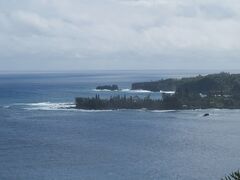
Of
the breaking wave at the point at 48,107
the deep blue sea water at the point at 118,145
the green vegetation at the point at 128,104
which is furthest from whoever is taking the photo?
the breaking wave at the point at 48,107

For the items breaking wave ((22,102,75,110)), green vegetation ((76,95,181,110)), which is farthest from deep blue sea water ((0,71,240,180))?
breaking wave ((22,102,75,110))

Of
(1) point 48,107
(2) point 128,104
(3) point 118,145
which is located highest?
(2) point 128,104

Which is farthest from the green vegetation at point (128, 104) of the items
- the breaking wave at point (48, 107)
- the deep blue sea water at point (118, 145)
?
the deep blue sea water at point (118, 145)

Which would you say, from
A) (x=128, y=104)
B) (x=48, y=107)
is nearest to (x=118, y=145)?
(x=128, y=104)

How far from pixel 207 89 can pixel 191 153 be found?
111887 mm

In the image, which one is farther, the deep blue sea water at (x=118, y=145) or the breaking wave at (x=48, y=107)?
the breaking wave at (x=48, y=107)

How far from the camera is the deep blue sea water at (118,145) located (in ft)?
247

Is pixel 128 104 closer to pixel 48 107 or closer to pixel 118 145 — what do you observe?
pixel 48 107

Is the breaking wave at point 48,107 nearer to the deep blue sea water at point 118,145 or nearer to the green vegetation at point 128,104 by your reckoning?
the green vegetation at point 128,104

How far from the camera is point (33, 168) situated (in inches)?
3054

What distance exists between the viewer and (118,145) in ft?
323

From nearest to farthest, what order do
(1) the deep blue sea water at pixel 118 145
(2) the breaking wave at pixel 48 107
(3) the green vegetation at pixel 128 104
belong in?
(1) the deep blue sea water at pixel 118 145 < (3) the green vegetation at pixel 128 104 < (2) the breaking wave at pixel 48 107

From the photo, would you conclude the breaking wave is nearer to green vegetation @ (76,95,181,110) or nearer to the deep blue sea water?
green vegetation @ (76,95,181,110)

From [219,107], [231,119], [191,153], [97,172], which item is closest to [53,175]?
[97,172]
